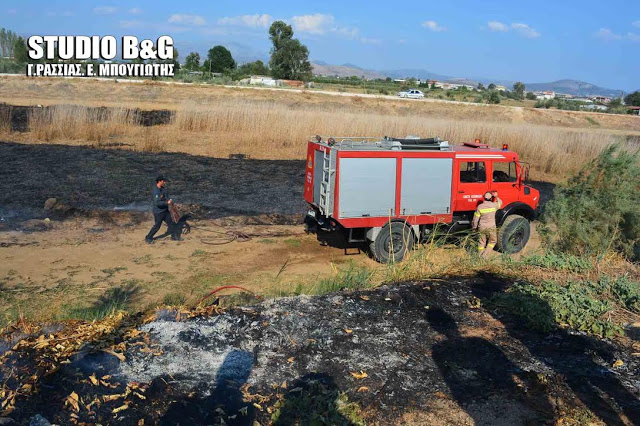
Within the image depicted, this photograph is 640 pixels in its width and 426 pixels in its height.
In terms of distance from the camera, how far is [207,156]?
2141cm

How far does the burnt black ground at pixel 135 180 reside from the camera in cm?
→ 1441

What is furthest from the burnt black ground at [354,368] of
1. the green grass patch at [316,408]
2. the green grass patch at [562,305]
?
the green grass patch at [562,305]

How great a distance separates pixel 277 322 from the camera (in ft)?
18.3

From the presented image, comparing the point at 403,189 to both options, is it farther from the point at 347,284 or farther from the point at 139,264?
the point at 139,264

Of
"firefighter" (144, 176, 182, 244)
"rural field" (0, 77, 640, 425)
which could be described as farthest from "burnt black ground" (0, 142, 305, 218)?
"firefighter" (144, 176, 182, 244)

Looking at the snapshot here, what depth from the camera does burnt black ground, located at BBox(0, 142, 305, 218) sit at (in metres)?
14.4

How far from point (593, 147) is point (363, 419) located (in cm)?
2348

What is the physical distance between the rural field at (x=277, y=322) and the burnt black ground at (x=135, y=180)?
13 centimetres

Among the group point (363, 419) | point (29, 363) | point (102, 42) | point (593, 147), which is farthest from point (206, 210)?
point (102, 42)

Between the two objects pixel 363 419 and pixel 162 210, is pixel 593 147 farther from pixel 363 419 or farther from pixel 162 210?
pixel 363 419

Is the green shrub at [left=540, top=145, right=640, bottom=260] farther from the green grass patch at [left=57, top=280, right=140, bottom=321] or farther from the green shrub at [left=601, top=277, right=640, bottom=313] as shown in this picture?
the green grass patch at [left=57, top=280, right=140, bottom=321]

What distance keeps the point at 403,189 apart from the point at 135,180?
9.59 meters

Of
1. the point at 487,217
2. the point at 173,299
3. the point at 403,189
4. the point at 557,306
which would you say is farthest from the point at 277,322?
the point at 487,217

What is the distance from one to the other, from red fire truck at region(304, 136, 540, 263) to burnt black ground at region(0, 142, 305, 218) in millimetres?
4217
